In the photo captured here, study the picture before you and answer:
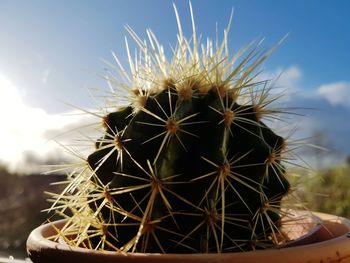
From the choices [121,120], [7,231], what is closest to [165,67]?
[121,120]

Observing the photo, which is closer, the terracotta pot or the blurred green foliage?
the terracotta pot

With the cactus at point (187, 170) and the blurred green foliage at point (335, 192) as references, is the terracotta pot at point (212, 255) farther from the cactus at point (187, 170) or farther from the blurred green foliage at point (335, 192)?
the blurred green foliage at point (335, 192)

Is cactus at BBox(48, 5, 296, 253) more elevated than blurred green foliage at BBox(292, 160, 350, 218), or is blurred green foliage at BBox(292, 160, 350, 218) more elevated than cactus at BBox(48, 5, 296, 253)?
cactus at BBox(48, 5, 296, 253)

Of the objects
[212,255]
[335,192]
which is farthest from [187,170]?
[335,192]

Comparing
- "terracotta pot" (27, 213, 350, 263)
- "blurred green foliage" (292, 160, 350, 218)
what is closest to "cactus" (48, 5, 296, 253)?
"terracotta pot" (27, 213, 350, 263)

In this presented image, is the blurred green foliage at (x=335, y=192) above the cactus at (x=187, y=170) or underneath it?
underneath

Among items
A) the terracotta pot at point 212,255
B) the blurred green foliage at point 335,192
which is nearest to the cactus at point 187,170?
the terracotta pot at point 212,255

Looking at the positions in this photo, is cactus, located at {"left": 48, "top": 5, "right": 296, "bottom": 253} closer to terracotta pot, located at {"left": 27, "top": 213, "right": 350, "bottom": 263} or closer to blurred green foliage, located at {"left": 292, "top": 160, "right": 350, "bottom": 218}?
terracotta pot, located at {"left": 27, "top": 213, "right": 350, "bottom": 263}

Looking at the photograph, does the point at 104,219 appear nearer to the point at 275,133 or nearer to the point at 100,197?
the point at 100,197

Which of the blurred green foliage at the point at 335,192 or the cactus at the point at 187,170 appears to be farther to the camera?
the blurred green foliage at the point at 335,192
